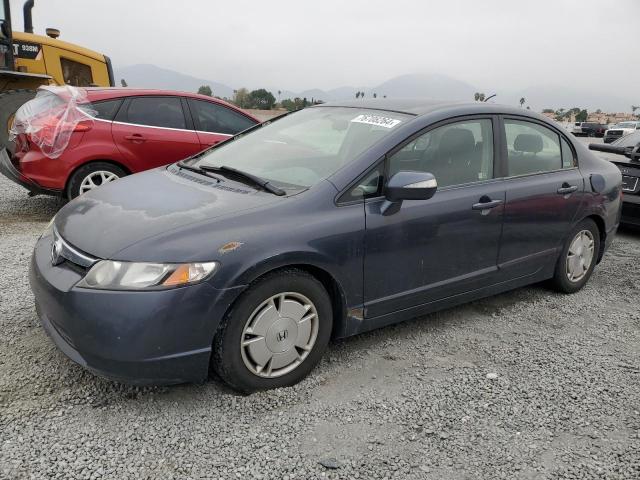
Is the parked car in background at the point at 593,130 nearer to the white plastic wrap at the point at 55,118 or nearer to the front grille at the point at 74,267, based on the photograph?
the white plastic wrap at the point at 55,118

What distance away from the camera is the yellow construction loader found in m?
8.02

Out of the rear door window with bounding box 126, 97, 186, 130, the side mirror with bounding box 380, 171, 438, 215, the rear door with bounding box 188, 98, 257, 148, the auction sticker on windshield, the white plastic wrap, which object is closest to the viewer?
the side mirror with bounding box 380, 171, 438, 215

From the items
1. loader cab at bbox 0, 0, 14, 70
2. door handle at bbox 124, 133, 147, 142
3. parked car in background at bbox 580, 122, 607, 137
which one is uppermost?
loader cab at bbox 0, 0, 14, 70

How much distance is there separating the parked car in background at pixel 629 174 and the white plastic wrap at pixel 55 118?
18.8ft

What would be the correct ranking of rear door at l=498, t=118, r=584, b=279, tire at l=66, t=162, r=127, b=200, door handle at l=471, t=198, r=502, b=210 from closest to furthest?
door handle at l=471, t=198, r=502, b=210 → rear door at l=498, t=118, r=584, b=279 → tire at l=66, t=162, r=127, b=200

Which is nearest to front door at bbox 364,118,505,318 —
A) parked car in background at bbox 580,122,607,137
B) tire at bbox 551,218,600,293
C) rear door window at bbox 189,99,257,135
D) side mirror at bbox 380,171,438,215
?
side mirror at bbox 380,171,438,215

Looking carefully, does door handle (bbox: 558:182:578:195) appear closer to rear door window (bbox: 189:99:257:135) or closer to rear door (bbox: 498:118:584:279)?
rear door (bbox: 498:118:584:279)

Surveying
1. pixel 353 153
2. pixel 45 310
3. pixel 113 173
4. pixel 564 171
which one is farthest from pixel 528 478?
pixel 113 173

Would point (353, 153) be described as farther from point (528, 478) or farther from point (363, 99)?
point (528, 478)

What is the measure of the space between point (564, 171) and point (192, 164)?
2797mm

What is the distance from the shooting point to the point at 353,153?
316 cm

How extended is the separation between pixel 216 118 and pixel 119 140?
4.39ft

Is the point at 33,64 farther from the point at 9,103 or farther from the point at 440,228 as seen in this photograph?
the point at 440,228

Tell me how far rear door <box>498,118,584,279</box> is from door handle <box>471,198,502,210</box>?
115 mm
